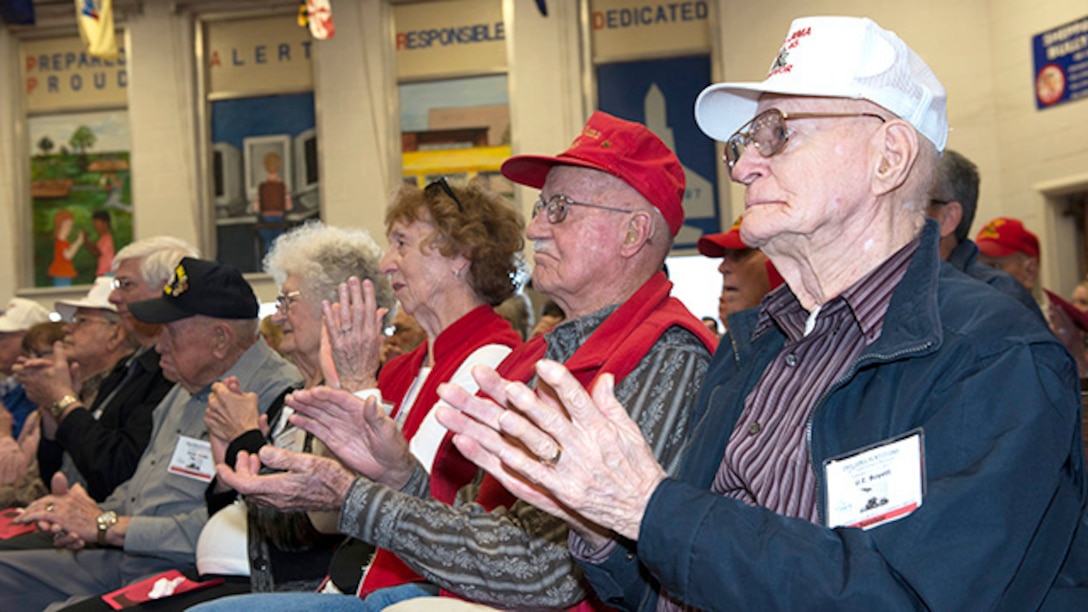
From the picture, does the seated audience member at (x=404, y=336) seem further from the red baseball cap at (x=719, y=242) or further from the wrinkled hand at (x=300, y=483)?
the wrinkled hand at (x=300, y=483)

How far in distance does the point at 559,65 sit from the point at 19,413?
6160 millimetres

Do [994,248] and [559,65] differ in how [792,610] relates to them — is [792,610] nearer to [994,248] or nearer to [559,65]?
[994,248]

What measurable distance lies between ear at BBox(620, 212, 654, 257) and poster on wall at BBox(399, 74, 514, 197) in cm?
842

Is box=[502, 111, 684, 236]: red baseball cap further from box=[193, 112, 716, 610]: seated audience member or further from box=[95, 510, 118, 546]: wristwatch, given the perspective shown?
box=[95, 510, 118, 546]: wristwatch

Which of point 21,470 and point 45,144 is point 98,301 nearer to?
point 21,470

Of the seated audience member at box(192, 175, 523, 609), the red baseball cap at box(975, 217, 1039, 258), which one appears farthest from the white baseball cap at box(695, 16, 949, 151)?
the red baseball cap at box(975, 217, 1039, 258)

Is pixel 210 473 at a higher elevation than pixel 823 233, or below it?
below

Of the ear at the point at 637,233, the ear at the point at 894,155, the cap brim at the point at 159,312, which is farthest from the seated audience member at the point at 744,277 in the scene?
the ear at the point at 894,155

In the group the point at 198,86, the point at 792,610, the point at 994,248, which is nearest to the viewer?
the point at 792,610

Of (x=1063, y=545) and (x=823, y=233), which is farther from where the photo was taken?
(x=823, y=233)

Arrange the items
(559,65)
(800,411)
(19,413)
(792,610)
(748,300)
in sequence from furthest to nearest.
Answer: (559,65)
(19,413)
(748,300)
(800,411)
(792,610)

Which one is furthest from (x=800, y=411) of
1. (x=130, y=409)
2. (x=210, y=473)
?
(x=130, y=409)

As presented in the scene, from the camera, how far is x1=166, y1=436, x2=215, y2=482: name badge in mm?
3541

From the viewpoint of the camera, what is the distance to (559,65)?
1087 centimetres
